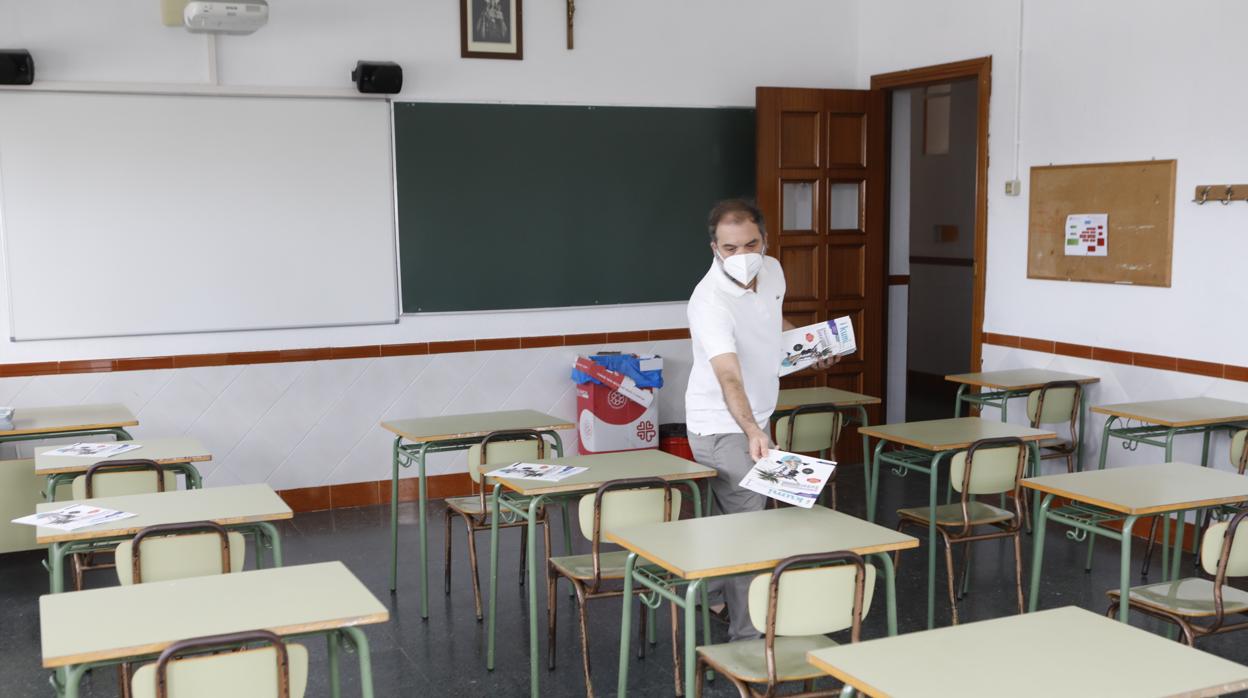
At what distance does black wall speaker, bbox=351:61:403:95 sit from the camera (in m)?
6.77

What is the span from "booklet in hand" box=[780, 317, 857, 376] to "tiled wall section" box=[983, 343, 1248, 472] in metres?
2.42

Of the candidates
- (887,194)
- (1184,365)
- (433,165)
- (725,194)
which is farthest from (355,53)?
(1184,365)

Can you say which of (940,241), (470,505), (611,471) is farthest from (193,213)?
(940,241)

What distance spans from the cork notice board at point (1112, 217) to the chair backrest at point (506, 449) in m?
3.46

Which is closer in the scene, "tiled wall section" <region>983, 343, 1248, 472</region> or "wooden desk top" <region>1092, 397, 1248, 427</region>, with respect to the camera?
"wooden desk top" <region>1092, 397, 1248, 427</region>

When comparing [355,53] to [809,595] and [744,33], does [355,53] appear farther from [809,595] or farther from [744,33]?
[809,595]

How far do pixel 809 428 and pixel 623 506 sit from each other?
1.99 metres

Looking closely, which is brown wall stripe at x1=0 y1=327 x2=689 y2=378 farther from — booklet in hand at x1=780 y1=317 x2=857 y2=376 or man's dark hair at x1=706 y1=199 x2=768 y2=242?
man's dark hair at x1=706 y1=199 x2=768 y2=242

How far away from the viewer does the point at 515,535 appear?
639cm

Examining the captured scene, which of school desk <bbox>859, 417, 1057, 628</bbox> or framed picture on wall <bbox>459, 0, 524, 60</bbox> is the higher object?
framed picture on wall <bbox>459, 0, 524, 60</bbox>

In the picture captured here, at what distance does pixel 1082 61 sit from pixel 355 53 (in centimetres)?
416

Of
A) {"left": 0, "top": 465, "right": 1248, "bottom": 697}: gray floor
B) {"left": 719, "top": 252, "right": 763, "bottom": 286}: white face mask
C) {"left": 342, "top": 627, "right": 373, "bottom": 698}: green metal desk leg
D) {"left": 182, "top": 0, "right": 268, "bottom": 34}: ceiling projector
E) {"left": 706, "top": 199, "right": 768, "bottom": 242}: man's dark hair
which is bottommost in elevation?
{"left": 0, "top": 465, "right": 1248, "bottom": 697}: gray floor

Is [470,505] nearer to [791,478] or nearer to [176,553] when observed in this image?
[176,553]

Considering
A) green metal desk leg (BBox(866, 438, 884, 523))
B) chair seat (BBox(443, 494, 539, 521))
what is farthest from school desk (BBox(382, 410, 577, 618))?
green metal desk leg (BBox(866, 438, 884, 523))
